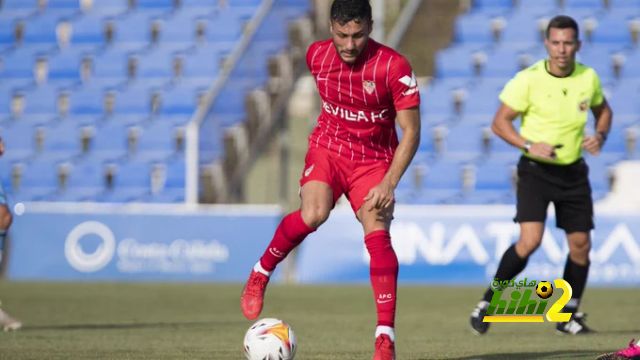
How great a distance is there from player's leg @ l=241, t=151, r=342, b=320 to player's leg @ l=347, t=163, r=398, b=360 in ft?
0.68

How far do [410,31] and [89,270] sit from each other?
7439mm

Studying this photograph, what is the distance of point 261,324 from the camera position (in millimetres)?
5484

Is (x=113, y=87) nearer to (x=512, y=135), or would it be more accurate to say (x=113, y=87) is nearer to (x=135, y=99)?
(x=135, y=99)

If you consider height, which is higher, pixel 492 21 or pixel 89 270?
pixel 492 21

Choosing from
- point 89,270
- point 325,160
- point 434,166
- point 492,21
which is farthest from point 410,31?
point 325,160

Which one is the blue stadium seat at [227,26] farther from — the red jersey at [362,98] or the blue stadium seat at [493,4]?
the red jersey at [362,98]

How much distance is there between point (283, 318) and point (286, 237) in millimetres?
3340

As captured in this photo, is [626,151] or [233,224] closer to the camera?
[233,224]

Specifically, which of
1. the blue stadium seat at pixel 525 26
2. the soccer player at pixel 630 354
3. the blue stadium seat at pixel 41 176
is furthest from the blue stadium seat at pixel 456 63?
the soccer player at pixel 630 354

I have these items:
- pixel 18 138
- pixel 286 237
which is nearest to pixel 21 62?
pixel 18 138

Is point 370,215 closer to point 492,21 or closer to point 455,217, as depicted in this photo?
point 455,217

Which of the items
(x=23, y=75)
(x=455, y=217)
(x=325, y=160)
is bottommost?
(x=455, y=217)

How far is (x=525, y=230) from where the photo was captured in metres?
7.74

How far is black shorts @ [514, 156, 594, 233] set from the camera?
7785 millimetres
